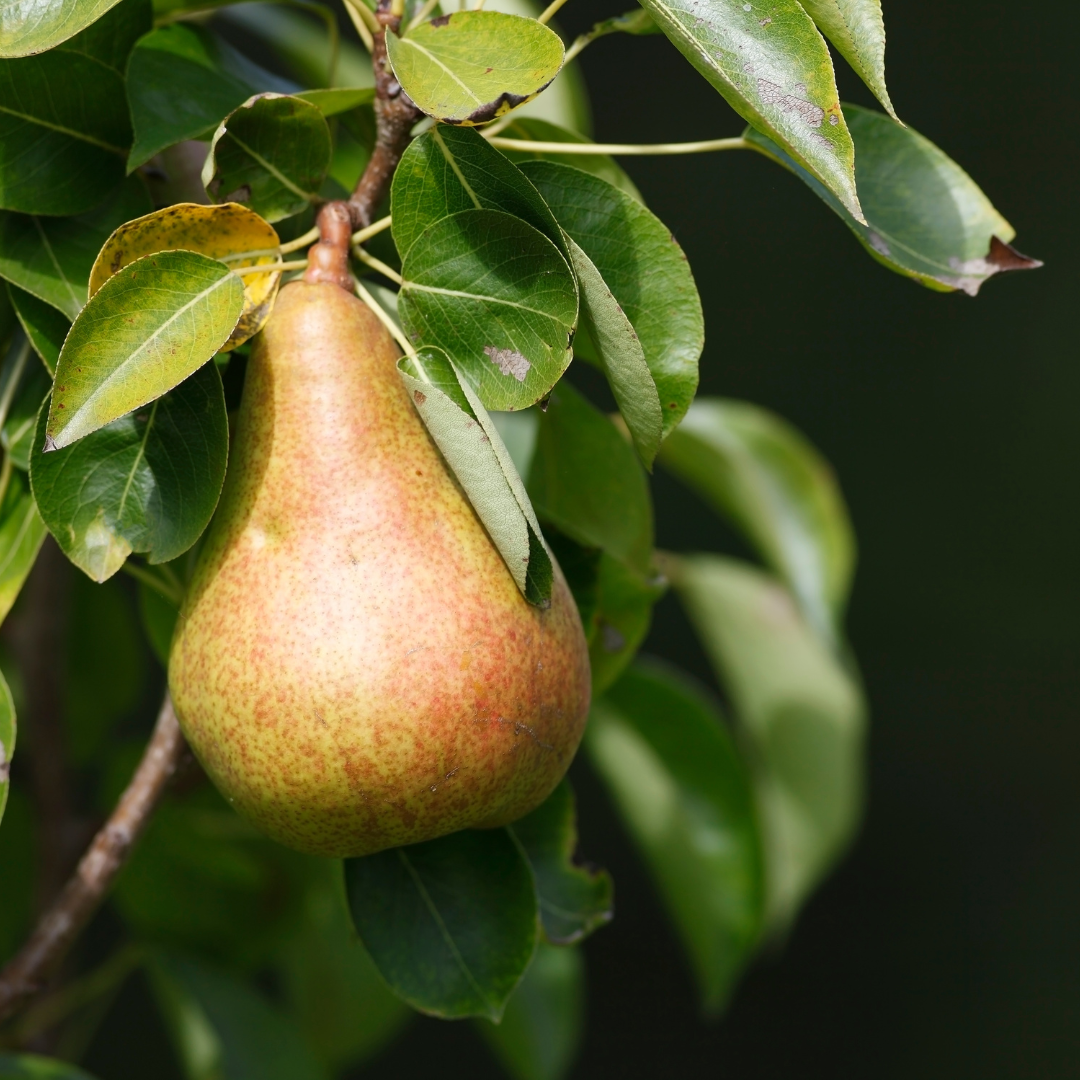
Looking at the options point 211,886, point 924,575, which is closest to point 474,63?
point 211,886

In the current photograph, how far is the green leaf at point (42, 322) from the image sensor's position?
1.68 feet

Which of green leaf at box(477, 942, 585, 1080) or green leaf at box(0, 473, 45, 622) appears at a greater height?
green leaf at box(0, 473, 45, 622)

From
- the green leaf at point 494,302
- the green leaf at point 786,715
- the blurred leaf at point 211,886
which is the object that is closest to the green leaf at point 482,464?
the green leaf at point 494,302

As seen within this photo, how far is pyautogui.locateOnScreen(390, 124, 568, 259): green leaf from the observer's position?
1.52 ft

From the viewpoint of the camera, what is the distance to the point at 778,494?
1070mm

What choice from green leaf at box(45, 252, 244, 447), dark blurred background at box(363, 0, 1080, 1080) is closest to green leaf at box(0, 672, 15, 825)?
green leaf at box(45, 252, 244, 447)

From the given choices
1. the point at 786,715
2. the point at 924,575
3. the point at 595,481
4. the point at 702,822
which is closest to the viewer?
the point at 595,481

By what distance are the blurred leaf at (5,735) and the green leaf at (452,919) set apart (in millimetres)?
163

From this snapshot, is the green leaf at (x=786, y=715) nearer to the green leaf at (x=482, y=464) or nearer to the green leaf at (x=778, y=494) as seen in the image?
the green leaf at (x=778, y=494)

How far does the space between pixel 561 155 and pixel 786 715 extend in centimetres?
65

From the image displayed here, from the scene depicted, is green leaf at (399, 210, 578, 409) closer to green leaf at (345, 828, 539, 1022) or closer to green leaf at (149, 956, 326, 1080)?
green leaf at (345, 828, 539, 1022)

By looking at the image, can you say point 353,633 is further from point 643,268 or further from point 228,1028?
point 228,1028

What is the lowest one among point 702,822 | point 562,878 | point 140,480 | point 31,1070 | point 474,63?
point 702,822

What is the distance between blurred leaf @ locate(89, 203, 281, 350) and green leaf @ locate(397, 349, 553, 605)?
0.21 ft
